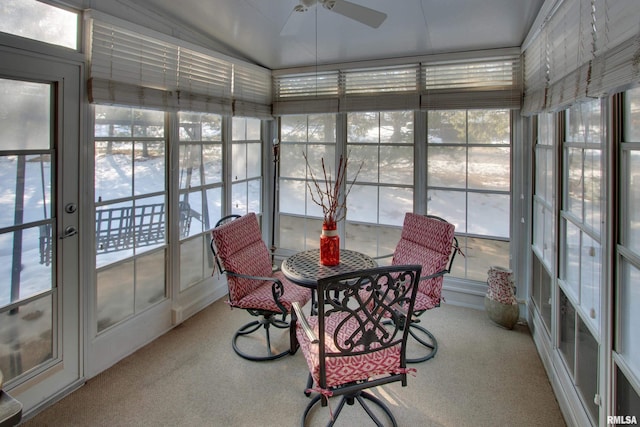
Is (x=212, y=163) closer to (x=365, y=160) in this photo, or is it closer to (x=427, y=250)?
(x=365, y=160)

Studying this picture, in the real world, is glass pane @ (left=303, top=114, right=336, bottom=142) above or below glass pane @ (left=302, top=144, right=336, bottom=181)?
above

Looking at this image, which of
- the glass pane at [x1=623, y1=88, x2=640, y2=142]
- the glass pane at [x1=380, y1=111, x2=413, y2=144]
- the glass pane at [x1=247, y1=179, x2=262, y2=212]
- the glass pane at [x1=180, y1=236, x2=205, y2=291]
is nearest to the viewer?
the glass pane at [x1=623, y1=88, x2=640, y2=142]

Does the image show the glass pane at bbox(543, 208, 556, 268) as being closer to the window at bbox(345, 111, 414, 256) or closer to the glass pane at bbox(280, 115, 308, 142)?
the window at bbox(345, 111, 414, 256)

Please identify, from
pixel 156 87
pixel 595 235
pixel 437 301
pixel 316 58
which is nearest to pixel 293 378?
pixel 437 301

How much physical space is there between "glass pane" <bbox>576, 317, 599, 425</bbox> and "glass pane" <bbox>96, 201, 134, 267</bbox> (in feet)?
9.53

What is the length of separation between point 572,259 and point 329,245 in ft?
4.83

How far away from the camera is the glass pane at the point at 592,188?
1874 mm

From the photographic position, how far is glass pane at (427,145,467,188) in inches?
148

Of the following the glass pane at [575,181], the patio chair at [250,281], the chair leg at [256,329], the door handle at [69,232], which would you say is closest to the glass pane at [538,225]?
the glass pane at [575,181]

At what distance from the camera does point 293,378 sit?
8.70ft

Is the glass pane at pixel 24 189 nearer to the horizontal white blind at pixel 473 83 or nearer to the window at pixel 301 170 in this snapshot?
the window at pixel 301 170

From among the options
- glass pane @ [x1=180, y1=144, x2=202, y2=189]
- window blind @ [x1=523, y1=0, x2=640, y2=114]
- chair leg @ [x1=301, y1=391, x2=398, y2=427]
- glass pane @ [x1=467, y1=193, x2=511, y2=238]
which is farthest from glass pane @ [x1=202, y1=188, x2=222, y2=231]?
window blind @ [x1=523, y1=0, x2=640, y2=114]

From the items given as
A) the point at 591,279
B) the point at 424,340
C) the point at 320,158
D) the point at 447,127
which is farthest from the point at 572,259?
the point at 320,158

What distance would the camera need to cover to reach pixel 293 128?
177 inches
